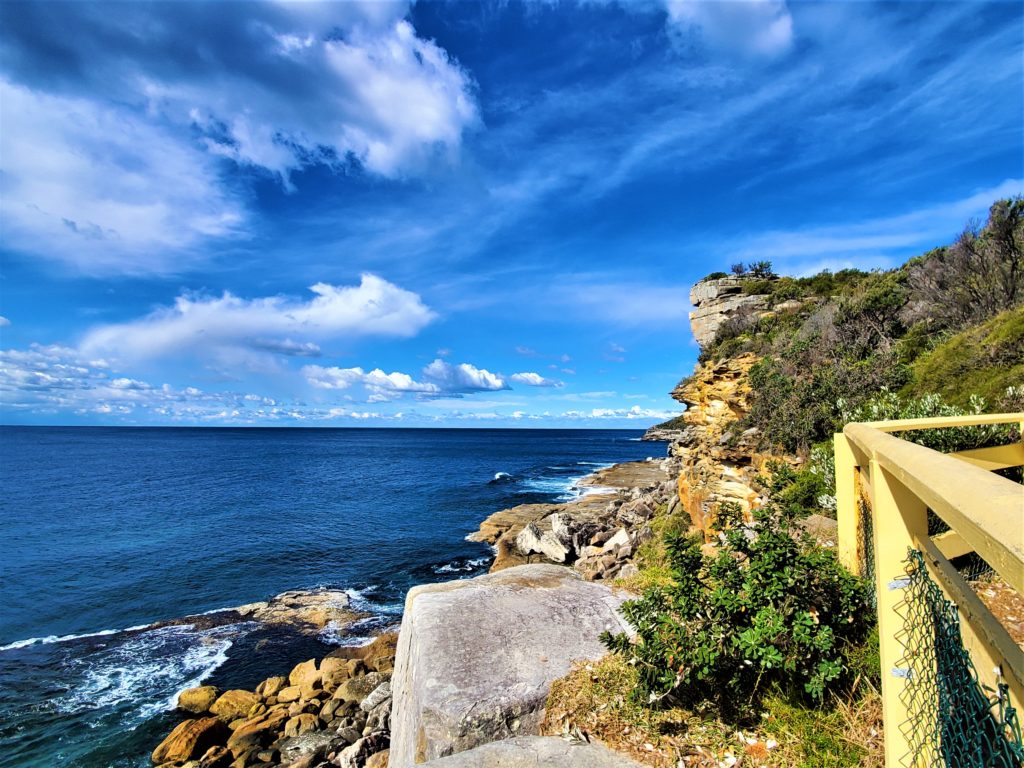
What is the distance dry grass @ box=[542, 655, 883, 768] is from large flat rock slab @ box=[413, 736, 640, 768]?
0.17m

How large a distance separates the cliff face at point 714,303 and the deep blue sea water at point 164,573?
1915cm

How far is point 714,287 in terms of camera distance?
3500 centimetres

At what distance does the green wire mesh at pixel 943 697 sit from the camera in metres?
1.93

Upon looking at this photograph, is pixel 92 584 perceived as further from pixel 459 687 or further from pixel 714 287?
pixel 714 287

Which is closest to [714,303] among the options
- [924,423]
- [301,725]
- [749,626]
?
[301,725]

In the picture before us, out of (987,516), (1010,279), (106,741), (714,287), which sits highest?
(714,287)

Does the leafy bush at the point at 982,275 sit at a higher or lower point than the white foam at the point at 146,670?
higher

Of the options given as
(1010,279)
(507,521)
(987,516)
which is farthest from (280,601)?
(1010,279)

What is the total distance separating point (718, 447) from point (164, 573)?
82.7ft

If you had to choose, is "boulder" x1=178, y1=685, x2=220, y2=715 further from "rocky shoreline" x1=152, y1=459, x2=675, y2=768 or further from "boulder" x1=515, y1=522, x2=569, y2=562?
"boulder" x1=515, y1=522, x2=569, y2=562

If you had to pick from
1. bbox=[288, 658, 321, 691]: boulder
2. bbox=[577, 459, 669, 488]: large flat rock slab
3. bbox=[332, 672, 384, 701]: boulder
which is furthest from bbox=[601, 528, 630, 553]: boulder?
bbox=[577, 459, 669, 488]: large flat rock slab

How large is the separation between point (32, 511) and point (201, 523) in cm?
1425

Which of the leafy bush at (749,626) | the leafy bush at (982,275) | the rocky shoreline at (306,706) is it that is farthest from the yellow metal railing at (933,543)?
the leafy bush at (982,275)

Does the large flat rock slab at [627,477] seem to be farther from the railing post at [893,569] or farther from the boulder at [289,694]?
the railing post at [893,569]
